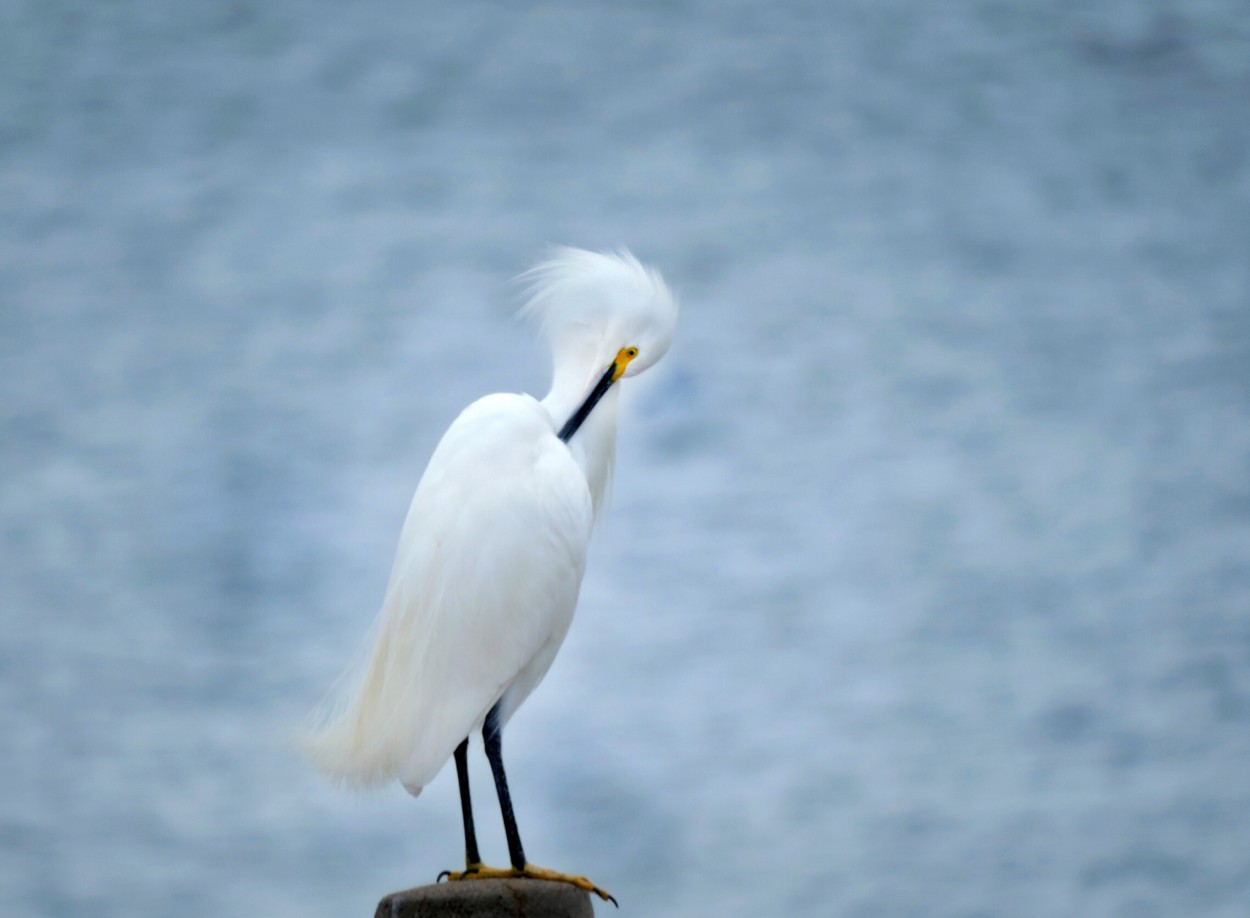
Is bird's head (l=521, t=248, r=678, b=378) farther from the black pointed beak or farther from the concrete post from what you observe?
the concrete post

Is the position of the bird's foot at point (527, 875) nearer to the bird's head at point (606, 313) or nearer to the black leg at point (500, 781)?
the black leg at point (500, 781)

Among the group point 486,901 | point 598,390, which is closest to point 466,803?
point 486,901

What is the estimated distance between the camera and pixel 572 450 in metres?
4.89

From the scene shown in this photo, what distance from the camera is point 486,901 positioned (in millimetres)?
3932

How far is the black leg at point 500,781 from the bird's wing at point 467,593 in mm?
78

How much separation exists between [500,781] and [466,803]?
132 mm

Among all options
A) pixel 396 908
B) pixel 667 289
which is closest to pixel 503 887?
pixel 396 908

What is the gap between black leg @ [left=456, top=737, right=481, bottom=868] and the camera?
4316 millimetres

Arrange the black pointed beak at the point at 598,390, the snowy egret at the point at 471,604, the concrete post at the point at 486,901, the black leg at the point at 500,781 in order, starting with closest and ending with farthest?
the concrete post at the point at 486,901 → the black leg at the point at 500,781 → the snowy egret at the point at 471,604 → the black pointed beak at the point at 598,390

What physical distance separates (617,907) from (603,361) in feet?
6.44

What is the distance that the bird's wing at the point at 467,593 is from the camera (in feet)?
14.8

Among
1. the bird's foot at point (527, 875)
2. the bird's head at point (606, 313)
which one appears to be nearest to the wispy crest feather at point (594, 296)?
the bird's head at point (606, 313)

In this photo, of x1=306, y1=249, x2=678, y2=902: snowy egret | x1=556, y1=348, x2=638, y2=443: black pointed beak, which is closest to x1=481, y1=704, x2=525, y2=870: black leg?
x1=306, y1=249, x2=678, y2=902: snowy egret

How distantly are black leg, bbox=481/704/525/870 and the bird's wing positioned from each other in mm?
78
